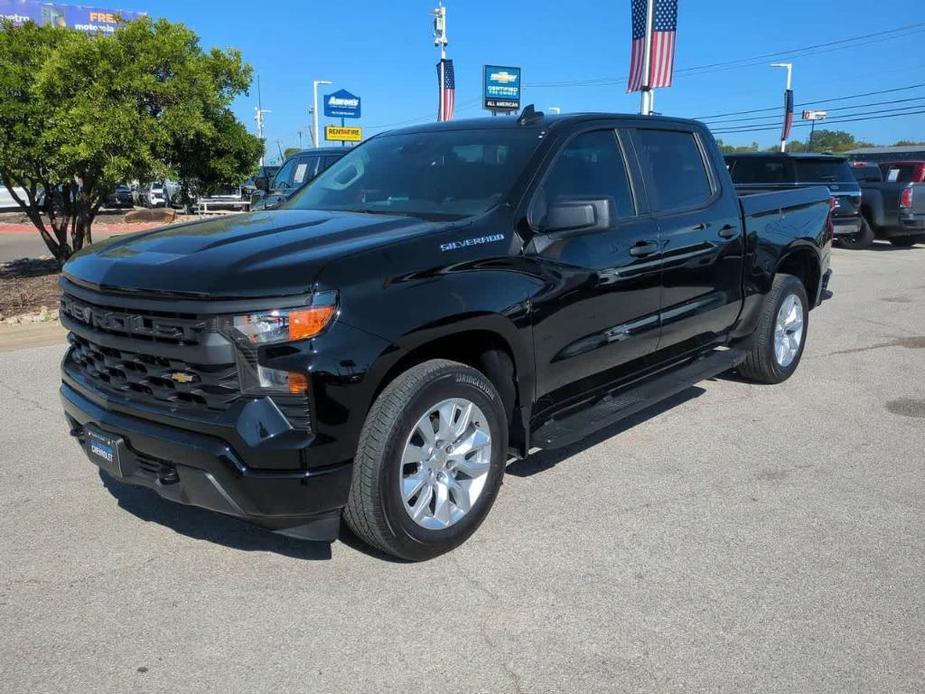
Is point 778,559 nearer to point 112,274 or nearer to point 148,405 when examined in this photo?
point 148,405

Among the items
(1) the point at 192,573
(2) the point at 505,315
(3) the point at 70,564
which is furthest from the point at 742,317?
(3) the point at 70,564

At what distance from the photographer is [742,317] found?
5.70 metres

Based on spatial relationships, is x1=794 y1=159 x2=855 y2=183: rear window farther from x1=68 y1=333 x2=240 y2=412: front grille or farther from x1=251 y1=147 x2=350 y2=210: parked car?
x1=68 y1=333 x2=240 y2=412: front grille

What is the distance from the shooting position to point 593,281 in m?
4.09

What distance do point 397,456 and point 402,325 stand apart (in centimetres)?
52

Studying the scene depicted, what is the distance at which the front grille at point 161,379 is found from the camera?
3.00m

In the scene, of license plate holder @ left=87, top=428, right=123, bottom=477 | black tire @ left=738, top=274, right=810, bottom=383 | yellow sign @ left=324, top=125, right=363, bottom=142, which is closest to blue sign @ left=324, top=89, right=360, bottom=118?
yellow sign @ left=324, top=125, right=363, bottom=142

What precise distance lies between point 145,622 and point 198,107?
9.00 m

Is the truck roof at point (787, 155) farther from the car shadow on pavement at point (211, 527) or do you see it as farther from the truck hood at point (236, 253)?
the car shadow on pavement at point (211, 527)

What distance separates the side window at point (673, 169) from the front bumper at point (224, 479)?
2737 millimetres

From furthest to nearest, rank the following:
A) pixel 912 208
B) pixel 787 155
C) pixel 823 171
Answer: pixel 912 208, pixel 823 171, pixel 787 155

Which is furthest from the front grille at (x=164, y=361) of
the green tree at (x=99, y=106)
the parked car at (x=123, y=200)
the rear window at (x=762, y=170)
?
the parked car at (x=123, y=200)

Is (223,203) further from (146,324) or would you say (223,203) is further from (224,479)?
(224,479)

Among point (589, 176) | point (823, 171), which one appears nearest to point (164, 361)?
point (589, 176)
